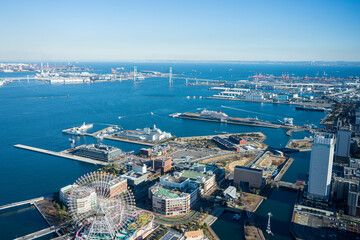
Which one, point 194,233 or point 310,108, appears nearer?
point 194,233

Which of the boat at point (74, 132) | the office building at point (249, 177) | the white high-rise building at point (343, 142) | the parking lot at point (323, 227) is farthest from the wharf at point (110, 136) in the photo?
the parking lot at point (323, 227)

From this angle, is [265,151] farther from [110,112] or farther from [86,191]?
[110,112]

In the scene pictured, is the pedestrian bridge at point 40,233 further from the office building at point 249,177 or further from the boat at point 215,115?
the boat at point 215,115

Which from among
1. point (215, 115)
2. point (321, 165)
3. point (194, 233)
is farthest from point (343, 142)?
point (215, 115)

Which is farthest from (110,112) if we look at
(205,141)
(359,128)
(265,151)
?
(359,128)

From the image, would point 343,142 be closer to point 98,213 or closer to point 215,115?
point 215,115

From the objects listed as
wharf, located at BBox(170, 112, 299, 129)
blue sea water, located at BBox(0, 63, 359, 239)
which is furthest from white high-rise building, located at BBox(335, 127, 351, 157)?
wharf, located at BBox(170, 112, 299, 129)

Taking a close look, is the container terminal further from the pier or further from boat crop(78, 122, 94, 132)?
the pier
